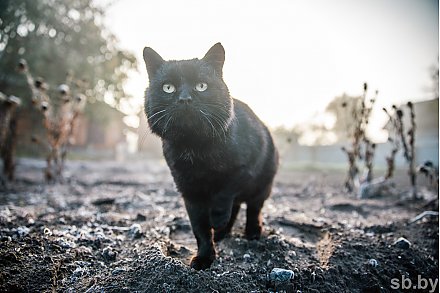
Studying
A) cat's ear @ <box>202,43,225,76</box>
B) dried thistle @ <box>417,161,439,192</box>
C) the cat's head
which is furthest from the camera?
dried thistle @ <box>417,161,439,192</box>

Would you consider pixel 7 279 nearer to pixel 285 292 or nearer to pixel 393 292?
pixel 285 292

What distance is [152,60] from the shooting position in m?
2.41

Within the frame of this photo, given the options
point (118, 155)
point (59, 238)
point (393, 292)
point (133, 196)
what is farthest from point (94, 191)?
point (118, 155)

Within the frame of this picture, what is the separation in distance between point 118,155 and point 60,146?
1752cm

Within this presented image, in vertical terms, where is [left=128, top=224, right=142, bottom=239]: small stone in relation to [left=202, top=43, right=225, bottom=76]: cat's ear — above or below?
below

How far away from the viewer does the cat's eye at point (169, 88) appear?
7.11 feet

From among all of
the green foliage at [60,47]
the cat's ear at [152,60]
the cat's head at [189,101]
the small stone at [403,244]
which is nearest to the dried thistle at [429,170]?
the small stone at [403,244]

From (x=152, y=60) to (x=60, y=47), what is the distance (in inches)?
615

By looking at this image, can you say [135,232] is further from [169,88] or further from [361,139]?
[361,139]

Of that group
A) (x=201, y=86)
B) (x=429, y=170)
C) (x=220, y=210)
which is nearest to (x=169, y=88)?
(x=201, y=86)

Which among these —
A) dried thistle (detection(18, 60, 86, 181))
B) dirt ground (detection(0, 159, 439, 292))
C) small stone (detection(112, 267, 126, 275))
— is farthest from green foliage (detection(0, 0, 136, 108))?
small stone (detection(112, 267, 126, 275))

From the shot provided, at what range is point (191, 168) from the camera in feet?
6.91

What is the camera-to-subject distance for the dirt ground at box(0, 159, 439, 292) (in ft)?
5.86

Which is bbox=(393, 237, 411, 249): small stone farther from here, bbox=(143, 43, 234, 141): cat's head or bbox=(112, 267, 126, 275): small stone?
bbox=(112, 267, 126, 275): small stone
